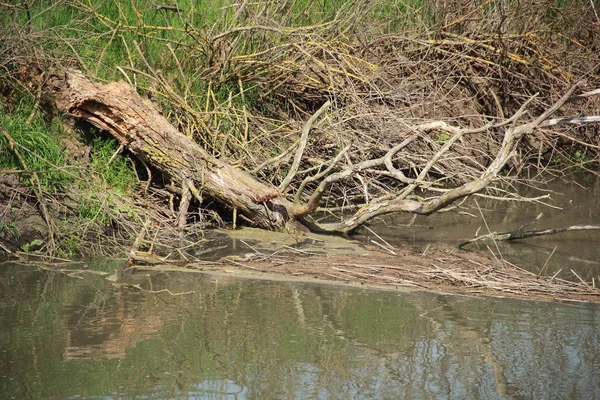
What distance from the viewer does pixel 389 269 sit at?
19.6 ft

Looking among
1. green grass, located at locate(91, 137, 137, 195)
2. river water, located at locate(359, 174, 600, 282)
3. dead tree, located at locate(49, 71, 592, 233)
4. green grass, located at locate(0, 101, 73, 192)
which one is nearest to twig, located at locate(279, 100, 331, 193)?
dead tree, located at locate(49, 71, 592, 233)

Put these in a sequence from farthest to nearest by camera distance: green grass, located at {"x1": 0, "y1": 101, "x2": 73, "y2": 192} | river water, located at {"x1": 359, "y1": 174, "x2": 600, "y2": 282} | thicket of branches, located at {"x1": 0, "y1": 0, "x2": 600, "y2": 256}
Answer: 1. thicket of branches, located at {"x1": 0, "y1": 0, "x2": 600, "y2": 256}
2. river water, located at {"x1": 359, "y1": 174, "x2": 600, "y2": 282}
3. green grass, located at {"x1": 0, "y1": 101, "x2": 73, "y2": 192}

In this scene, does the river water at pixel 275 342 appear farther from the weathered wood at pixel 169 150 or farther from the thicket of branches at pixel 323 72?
the thicket of branches at pixel 323 72

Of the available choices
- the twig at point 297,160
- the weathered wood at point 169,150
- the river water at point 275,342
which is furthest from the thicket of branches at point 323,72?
the river water at point 275,342

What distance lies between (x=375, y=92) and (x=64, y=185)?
300cm

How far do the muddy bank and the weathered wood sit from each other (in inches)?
12.5

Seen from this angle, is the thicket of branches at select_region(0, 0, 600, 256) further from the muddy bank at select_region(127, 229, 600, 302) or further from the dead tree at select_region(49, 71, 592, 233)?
the muddy bank at select_region(127, 229, 600, 302)

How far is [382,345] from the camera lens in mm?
4562

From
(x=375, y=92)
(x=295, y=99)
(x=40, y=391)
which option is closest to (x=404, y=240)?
(x=375, y=92)

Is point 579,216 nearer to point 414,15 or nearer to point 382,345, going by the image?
point 414,15

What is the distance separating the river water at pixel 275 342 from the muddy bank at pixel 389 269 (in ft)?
0.55

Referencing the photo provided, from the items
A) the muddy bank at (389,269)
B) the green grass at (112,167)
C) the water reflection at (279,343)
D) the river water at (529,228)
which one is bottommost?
the water reflection at (279,343)

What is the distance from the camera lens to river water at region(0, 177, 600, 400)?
13.1 ft

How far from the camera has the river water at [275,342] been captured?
3.99 meters
